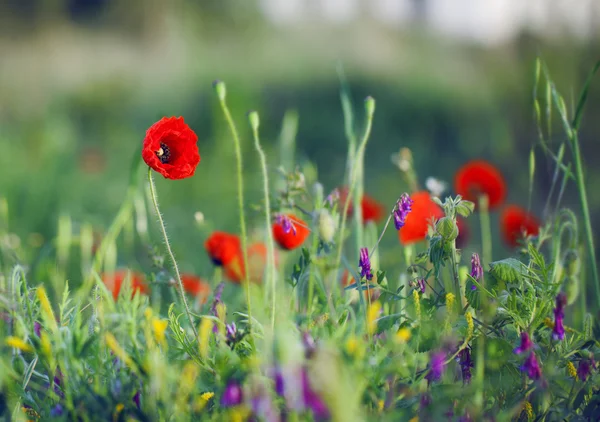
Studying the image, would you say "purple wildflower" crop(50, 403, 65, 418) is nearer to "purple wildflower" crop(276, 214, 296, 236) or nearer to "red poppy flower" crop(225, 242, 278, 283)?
"purple wildflower" crop(276, 214, 296, 236)

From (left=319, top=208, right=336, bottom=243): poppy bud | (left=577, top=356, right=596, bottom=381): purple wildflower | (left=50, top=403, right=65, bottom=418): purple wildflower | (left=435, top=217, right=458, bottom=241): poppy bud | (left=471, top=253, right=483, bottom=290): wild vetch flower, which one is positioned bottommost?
(left=50, top=403, right=65, bottom=418): purple wildflower

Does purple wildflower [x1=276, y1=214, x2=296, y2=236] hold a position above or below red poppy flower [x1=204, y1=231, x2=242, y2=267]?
above

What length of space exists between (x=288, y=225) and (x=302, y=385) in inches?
13.3

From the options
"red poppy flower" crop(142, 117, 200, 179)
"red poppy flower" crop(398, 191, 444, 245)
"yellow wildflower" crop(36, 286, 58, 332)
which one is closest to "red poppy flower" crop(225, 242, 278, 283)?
"red poppy flower" crop(398, 191, 444, 245)

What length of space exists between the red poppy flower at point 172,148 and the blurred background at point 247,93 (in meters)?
0.25

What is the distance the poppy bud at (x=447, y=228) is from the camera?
0.77 meters

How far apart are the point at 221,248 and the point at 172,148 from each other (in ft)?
1.07

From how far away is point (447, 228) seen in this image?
0.78m

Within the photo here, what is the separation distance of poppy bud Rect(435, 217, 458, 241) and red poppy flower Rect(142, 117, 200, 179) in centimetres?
32

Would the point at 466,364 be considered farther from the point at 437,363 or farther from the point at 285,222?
the point at 285,222

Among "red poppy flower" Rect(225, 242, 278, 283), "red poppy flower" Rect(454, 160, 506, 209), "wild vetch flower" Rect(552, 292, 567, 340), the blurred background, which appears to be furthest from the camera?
the blurred background

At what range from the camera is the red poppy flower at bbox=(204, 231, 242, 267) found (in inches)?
45.6

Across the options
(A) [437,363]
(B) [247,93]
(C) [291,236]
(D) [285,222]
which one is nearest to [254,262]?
(C) [291,236]

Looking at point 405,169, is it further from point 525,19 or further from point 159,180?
point 525,19
